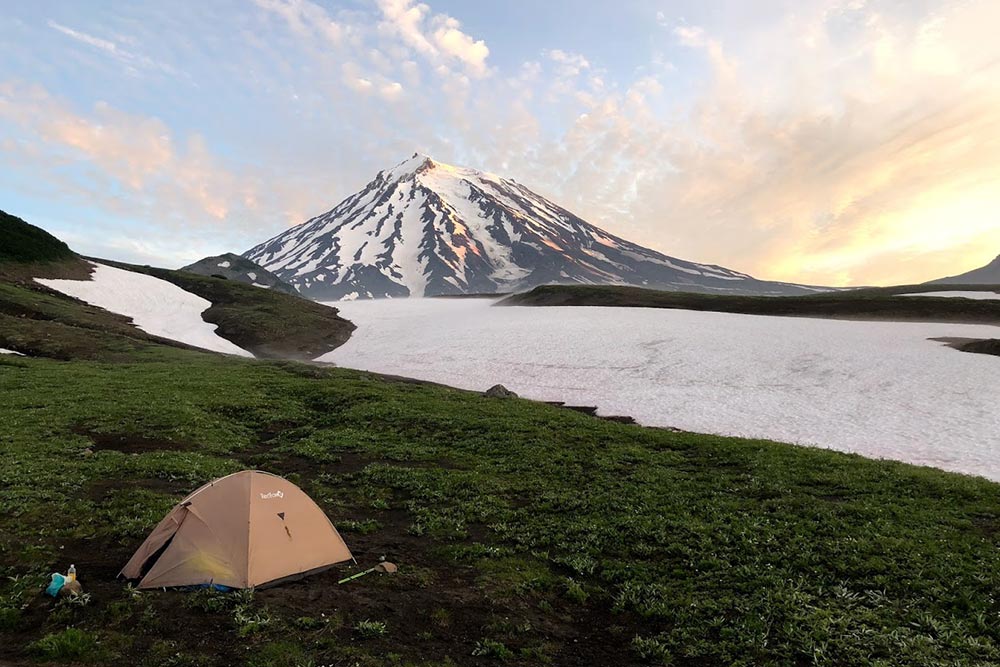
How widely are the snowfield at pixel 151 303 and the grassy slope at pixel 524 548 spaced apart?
159ft

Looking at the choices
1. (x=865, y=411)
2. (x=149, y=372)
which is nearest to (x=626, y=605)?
(x=865, y=411)

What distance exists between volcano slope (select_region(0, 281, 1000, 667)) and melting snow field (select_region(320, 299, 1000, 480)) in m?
11.7

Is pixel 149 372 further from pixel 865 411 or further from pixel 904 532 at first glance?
pixel 865 411

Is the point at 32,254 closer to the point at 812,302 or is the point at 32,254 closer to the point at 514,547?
the point at 514,547

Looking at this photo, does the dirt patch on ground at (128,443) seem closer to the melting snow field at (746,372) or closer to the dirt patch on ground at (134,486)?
the dirt patch on ground at (134,486)

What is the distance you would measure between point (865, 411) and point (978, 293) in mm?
90522

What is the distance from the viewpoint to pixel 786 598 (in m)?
11.4

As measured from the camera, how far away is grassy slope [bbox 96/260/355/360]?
79.3 meters

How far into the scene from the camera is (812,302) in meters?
101

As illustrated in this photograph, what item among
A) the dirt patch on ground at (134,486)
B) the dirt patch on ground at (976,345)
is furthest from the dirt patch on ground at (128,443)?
the dirt patch on ground at (976,345)

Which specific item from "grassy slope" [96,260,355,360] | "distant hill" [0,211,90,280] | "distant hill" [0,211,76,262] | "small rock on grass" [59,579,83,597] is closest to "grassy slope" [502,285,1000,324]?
"grassy slope" [96,260,355,360]

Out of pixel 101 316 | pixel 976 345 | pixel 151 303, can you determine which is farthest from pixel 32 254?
pixel 976 345

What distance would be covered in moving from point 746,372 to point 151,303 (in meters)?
93.5

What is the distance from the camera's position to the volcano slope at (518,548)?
9.84 m
